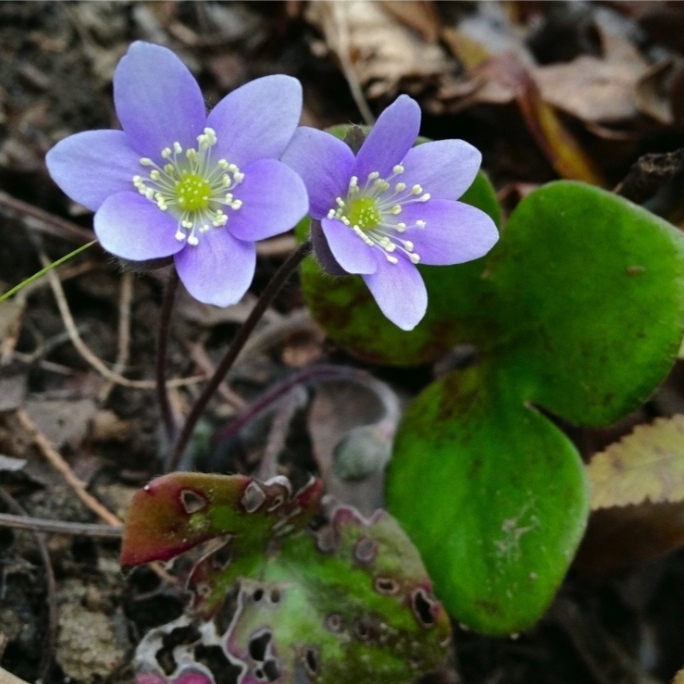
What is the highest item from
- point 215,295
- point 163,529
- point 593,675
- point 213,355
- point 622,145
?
point 215,295

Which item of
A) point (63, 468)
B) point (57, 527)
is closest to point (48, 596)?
point (57, 527)

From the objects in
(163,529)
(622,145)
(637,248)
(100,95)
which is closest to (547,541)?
(637,248)

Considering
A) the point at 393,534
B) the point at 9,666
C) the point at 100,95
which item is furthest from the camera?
the point at 100,95

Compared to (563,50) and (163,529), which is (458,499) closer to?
(163,529)

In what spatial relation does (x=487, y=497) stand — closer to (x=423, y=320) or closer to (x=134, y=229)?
(x=423, y=320)

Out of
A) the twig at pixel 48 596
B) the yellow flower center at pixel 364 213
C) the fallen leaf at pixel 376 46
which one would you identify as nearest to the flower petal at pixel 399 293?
the yellow flower center at pixel 364 213

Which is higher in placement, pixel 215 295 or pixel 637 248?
pixel 215 295

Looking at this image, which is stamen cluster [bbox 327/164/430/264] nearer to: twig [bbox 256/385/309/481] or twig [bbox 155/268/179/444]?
twig [bbox 155/268/179/444]

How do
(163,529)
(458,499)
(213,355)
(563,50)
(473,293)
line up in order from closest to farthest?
(163,529)
(458,499)
(473,293)
(213,355)
(563,50)
